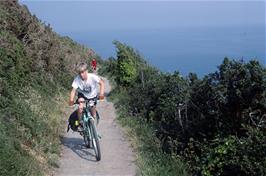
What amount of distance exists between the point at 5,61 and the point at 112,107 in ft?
17.3

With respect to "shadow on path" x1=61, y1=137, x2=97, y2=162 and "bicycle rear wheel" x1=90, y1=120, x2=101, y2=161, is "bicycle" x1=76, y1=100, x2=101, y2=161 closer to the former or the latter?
"bicycle rear wheel" x1=90, y1=120, x2=101, y2=161

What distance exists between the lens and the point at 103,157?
32.8 ft

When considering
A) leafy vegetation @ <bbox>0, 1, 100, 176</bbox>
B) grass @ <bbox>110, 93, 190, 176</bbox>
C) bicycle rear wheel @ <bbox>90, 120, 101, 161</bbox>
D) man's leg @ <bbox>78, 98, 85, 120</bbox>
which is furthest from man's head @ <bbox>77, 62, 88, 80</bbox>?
grass @ <bbox>110, 93, 190, 176</bbox>

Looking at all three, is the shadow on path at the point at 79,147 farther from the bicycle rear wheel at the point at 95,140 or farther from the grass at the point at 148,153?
the grass at the point at 148,153

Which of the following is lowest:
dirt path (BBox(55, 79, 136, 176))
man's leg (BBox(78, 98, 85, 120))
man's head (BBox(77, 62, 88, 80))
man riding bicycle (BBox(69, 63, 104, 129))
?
dirt path (BBox(55, 79, 136, 176))

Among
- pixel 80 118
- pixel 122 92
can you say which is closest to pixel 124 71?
pixel 122 92

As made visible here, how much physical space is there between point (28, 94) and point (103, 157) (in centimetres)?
376

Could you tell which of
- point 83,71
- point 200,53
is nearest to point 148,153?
point 83,71

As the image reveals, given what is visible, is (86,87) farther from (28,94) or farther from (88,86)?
(28,94)

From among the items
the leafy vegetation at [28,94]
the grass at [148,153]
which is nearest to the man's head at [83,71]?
the leafy vegetation at [28,94]

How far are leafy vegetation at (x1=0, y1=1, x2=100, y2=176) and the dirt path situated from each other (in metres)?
0.27

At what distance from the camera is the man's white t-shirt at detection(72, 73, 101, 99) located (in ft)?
31.9

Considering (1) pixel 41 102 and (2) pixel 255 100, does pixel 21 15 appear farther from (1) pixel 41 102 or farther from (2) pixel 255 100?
(2) pixel 255 100

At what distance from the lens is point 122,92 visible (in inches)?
783
